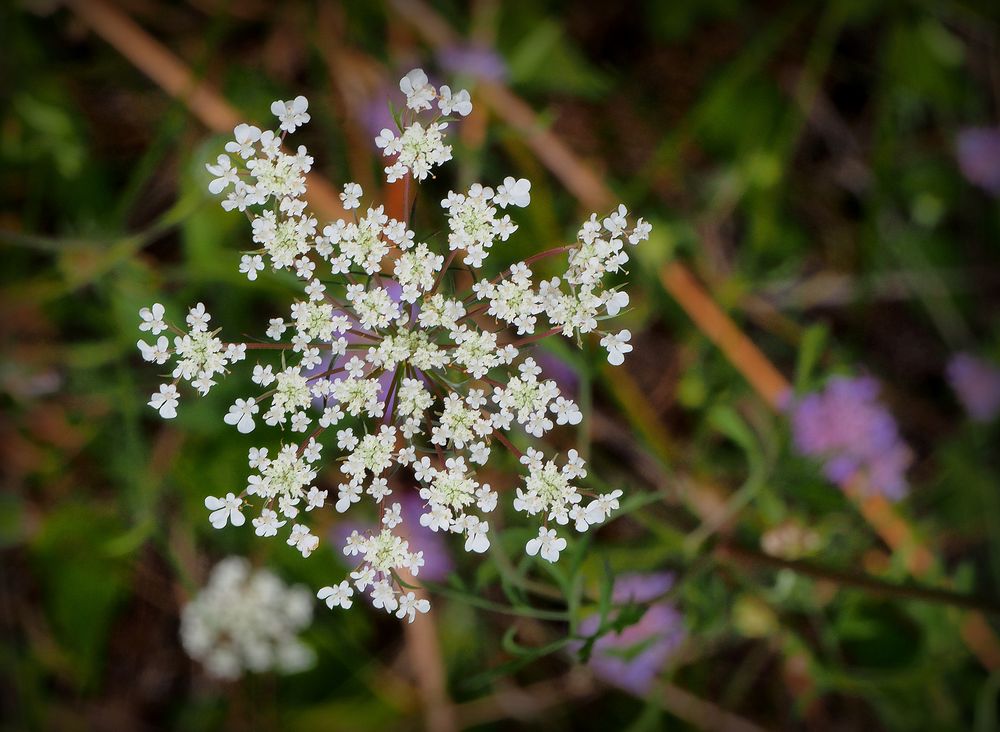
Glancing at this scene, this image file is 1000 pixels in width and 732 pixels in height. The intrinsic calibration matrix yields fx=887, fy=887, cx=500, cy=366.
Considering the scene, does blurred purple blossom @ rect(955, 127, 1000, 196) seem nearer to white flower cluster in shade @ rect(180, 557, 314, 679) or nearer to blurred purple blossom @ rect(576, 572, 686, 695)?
blurred purple blossom @ rect(576, 572, 686, 695)

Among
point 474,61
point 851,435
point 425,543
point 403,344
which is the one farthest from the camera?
point 474,61

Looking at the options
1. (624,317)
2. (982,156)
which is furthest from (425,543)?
(982,156)

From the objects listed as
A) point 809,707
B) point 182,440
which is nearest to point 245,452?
point 182,440

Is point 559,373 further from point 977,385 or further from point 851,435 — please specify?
point 977,385

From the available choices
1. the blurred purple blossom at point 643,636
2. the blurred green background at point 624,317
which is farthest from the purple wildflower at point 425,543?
the blurred purple blossom at point 643,636

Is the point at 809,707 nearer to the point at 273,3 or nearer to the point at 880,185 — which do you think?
the point at 880,185

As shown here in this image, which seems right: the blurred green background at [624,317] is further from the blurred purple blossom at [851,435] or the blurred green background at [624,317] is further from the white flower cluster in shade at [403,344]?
the white flower cluster in shade at [403,344]
